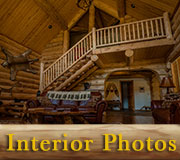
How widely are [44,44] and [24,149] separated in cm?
738

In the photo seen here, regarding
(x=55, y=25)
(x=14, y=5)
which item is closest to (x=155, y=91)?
(x=55, y=25)

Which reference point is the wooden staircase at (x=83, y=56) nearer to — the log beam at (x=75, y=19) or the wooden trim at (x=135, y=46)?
the wooden trim at (x=135, y=46)

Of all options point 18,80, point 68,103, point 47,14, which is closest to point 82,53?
point 68,103

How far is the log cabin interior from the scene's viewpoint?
3.73 m

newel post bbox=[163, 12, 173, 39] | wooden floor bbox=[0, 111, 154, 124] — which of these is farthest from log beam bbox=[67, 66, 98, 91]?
newel post bbox=[163, 12, 173, 39]

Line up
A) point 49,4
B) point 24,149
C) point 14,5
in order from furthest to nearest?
1. point 49,4
2. point 14,5
3. point 24,149

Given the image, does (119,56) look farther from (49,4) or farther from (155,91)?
(49,4)

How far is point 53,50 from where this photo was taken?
277 inches

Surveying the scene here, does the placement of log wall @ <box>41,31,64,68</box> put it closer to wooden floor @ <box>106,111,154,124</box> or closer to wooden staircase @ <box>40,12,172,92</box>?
wooden staircase @ <box>40,12,172,92</box>

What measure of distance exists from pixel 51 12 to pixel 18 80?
3.70 metres

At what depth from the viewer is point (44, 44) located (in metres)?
7.07

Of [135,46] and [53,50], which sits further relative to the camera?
[53,50]

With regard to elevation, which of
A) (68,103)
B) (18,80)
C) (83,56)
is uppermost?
(83,56)

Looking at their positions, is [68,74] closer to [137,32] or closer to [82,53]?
[82,53]
